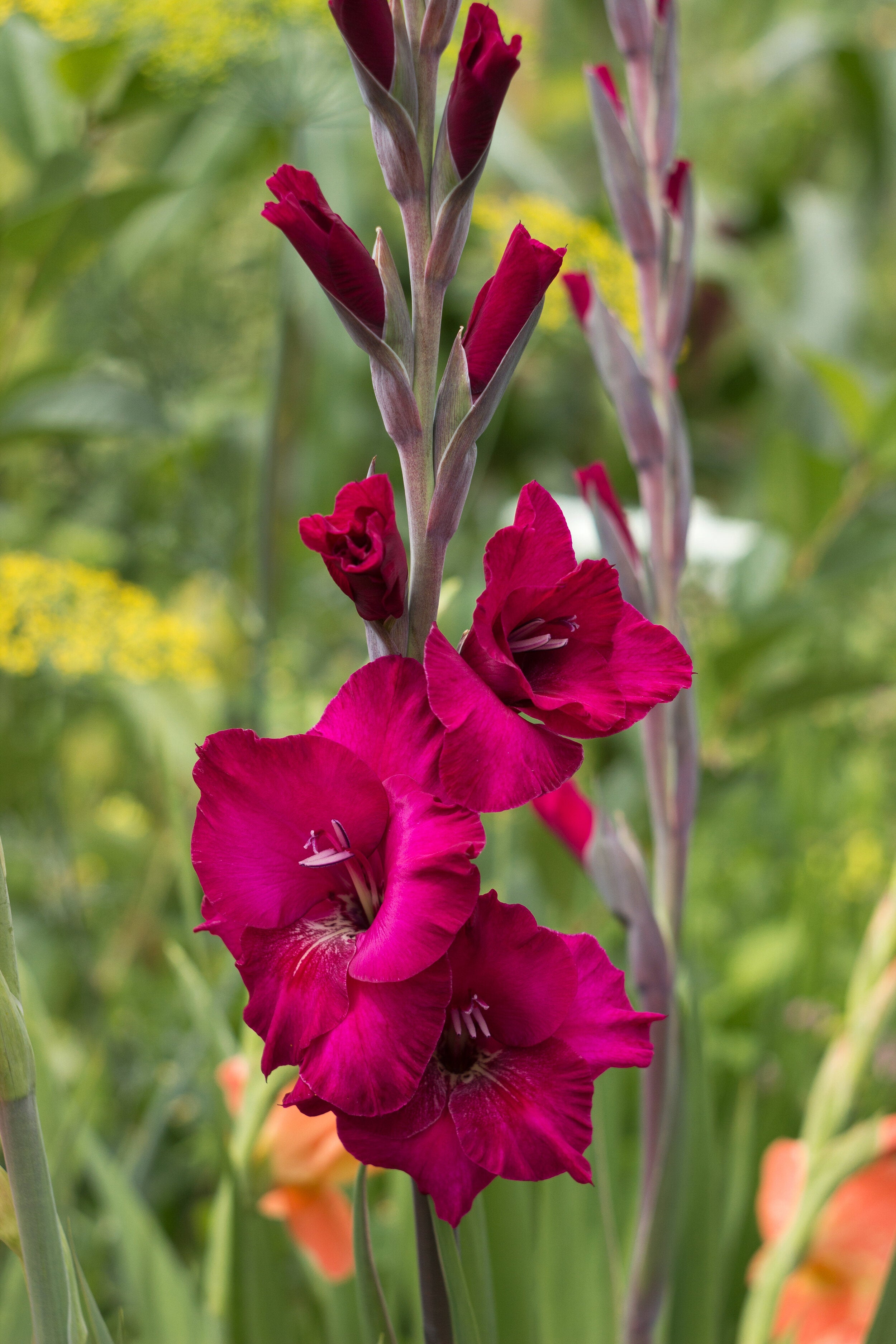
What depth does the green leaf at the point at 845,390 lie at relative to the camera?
0.79m

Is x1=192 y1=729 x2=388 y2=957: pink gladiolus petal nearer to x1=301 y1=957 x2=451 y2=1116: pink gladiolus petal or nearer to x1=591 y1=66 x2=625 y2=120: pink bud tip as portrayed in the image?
x1=301 y1=957 x2=451 y2=1116: pink gladiolus petal

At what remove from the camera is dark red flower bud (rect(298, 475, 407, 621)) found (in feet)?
0.68

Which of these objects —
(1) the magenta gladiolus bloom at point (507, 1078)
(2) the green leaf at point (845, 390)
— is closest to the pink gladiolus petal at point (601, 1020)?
(1) the magenta gladiolus bloom at point (507, 1078)

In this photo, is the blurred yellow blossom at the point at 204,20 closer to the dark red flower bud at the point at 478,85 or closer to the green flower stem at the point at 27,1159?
the dark red flower bud at the point at 478,85

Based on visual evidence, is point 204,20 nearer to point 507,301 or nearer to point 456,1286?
point 507,301

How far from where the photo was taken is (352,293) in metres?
0.22

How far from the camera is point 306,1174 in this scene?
37 centimetres

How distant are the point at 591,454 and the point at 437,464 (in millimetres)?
1342

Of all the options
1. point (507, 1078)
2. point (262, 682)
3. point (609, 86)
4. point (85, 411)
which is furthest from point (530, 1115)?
point (85, 411)

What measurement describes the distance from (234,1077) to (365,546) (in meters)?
0.26

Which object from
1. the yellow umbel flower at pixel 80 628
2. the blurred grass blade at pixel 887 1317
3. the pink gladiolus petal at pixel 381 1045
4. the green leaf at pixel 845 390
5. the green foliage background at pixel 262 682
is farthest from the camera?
the green leaf at pixel 845 390

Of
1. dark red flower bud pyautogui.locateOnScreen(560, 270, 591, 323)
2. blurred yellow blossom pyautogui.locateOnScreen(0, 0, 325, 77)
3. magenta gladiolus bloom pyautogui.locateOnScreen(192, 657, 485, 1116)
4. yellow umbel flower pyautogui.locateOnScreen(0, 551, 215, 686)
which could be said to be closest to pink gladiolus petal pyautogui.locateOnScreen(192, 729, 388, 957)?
magenta gladiolus bloom pyautogui.locateOnScreen(192, 657, 485, 1116)

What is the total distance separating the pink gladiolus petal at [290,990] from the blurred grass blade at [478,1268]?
3.9 inches

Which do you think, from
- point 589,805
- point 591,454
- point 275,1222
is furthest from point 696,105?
point 275,1222
